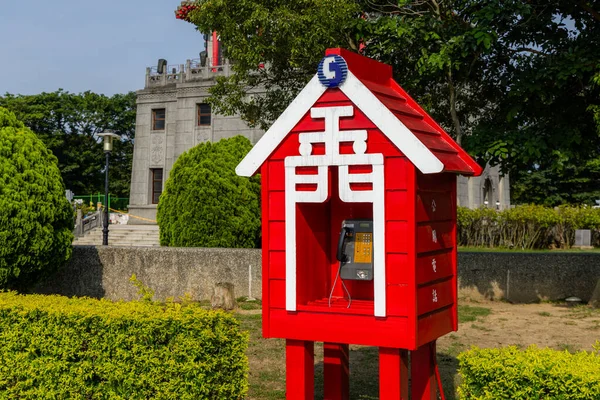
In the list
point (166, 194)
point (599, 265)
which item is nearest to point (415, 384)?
point (599, 265)

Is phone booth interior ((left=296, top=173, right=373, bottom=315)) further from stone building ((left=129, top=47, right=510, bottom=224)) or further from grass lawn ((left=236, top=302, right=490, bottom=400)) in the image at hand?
stone building ((left=129, top=47, right=510, bottom=224))

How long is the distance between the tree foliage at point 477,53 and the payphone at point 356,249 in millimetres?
6562

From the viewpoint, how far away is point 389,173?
5910mm

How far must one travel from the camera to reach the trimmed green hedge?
22.0ft

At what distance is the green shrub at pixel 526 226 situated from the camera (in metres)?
30.4

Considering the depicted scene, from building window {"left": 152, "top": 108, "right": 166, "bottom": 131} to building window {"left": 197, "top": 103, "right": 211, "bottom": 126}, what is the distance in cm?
320

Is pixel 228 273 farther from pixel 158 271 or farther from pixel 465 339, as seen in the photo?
pixel 465 339

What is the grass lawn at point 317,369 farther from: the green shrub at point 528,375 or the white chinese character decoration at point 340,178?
the green shrub at point 528,375

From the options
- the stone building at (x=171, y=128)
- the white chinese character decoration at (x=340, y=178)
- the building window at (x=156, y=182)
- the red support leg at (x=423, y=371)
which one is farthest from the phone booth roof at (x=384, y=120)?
the building window at (x=156, y=182)

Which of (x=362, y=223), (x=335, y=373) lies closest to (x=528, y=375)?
(x=362, y=223)

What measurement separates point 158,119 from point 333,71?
120ft

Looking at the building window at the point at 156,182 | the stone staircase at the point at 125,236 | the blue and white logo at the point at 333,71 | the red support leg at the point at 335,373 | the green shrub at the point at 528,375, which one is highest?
the building window at the point at 156,182

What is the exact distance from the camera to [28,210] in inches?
508

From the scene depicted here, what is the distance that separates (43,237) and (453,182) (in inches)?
361
